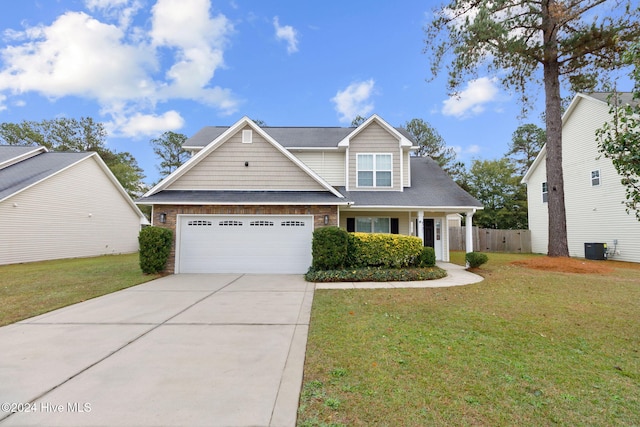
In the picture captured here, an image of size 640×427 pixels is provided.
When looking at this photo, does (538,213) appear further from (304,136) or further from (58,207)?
(58,207)

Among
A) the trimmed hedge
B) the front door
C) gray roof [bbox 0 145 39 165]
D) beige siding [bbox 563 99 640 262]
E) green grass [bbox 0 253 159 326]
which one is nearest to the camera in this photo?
green grass [bbox 0 253 159 326]

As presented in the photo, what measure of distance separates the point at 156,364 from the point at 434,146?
1264 inches

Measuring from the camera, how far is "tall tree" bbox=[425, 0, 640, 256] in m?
11.8

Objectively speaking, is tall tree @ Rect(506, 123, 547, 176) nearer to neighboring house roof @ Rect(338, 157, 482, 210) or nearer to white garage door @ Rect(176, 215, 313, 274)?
neighboring house roof @ Rect(338, 157, 482, 210)

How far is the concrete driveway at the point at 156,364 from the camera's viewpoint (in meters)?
2.59

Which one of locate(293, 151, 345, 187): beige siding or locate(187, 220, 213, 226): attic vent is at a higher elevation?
locate(293, 151, 345, 187): beige siding

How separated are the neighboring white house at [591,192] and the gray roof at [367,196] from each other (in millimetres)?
7044

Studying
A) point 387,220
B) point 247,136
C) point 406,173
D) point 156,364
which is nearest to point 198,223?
point 247,136

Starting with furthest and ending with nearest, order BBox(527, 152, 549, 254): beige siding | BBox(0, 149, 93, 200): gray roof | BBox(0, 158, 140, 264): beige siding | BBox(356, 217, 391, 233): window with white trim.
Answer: BBox(527, 152, 549, 254): beige siding, BBox(0, 149, 93, 200): gray roof, BBox(0, 158, 140, 264): beige siding, BBox(356, 217, 391, 233): window with white trim

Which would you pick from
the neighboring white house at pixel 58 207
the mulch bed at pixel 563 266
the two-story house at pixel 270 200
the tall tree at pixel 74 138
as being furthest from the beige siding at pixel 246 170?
the tall tree at pixel 74 138

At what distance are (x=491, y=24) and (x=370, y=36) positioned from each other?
17.2 feet

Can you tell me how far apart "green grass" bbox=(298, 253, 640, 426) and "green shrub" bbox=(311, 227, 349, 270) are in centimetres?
299

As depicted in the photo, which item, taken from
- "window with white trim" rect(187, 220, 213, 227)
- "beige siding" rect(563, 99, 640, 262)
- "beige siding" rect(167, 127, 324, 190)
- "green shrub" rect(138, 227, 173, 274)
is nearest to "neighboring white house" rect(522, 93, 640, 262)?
"beige siding" rect(563, 99, 640, 262)

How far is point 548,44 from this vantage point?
41.4 ft
